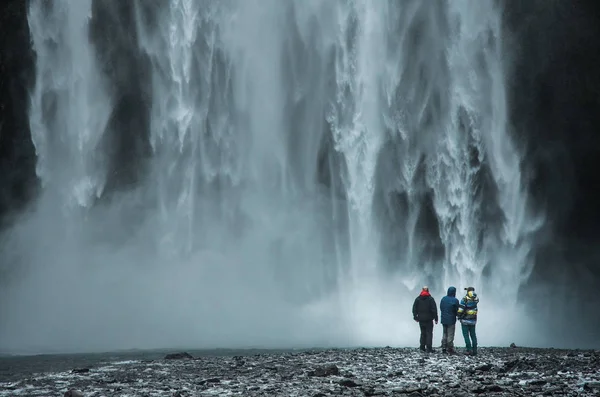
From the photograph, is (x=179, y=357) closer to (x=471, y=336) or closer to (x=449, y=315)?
(x=449, y=315)

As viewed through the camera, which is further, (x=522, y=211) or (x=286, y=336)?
(x=522, y=211)

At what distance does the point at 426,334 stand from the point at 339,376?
5772mm

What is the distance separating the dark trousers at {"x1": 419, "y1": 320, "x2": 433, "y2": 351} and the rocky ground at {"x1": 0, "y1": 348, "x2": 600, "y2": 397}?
0.74 metres

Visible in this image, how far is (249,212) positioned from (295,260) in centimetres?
297

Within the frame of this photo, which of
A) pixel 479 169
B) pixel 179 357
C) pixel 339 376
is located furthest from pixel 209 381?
pixel 479 169

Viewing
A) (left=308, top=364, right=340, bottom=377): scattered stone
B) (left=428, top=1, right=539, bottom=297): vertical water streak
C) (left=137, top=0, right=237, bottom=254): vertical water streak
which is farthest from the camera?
(left=137, top=0, right=237, bottom=254): vertical water streak

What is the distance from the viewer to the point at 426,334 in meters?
23.0

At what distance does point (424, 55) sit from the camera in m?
38.6

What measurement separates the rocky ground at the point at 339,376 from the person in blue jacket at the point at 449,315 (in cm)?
44

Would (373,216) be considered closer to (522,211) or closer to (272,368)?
(522,211)

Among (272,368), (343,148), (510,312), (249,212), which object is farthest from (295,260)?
(272,368)

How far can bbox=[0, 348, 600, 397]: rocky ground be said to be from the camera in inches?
599

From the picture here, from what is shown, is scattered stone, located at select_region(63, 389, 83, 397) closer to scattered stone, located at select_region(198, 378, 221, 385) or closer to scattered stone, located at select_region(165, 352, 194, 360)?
scattered stone, located at select_region(198, 378, 221, 385)

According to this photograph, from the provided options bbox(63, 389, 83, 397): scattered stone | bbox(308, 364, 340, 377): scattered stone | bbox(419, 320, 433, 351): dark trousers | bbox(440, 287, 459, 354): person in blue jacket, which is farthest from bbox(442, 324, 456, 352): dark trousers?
bbox(63, 389, 83, 397): scattered stone
